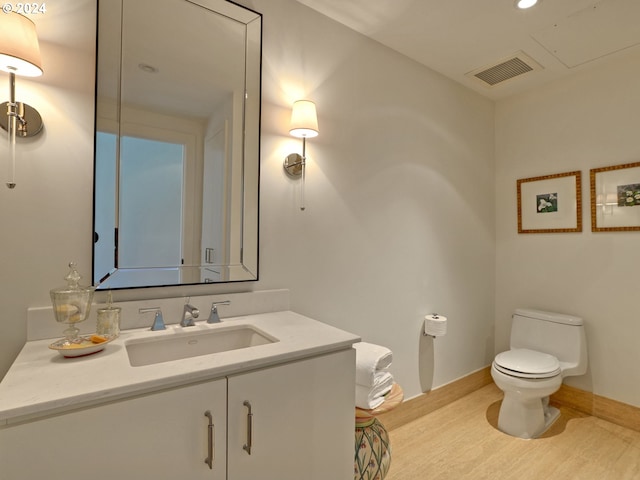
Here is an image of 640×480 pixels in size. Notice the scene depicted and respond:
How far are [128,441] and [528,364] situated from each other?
92.8 inches

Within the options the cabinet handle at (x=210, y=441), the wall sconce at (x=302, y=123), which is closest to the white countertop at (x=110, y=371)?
the cabinet handle at (x=210, y=441)

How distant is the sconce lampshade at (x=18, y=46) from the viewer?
1.08 m

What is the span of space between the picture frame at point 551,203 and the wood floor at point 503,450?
1431mm

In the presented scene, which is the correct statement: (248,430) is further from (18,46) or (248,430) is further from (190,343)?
(18,46)

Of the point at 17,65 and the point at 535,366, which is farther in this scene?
the point at 535,366

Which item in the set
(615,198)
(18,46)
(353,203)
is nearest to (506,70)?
(615,198)

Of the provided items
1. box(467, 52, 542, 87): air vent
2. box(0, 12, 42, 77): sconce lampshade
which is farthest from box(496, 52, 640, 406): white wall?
box(0, 12, 42, 77): sconce lampshade

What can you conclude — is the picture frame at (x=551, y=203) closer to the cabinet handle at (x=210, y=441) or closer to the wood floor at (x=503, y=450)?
the wood floor at (x=503, y=450)

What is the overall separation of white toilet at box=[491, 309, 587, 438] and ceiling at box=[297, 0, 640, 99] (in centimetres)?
189

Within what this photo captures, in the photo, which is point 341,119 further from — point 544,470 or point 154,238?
point 544,470

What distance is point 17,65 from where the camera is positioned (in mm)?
1124

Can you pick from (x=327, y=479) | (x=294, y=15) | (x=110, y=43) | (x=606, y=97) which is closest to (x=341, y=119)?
(x=294, y=15)

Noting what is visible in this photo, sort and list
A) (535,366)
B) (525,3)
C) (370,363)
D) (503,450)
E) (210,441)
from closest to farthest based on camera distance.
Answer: (210,441)
(370,363)
(525,3)
(503,450)
(535,366)

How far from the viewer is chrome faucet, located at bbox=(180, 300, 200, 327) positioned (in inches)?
56.1
